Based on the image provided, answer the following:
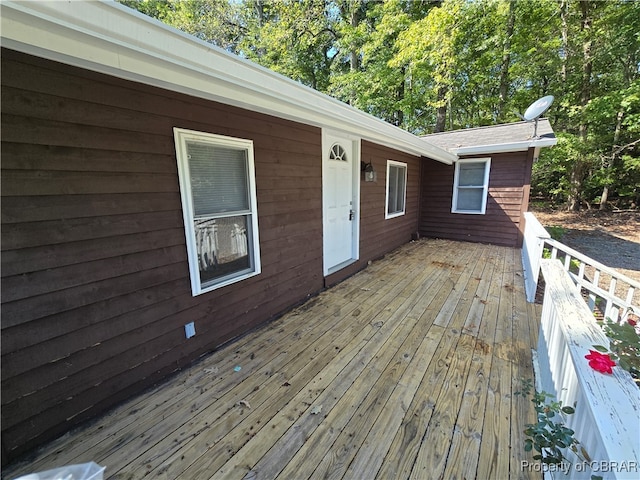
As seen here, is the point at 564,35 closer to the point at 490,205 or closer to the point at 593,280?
the point at 490,205

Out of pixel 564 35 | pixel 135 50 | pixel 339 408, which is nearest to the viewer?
pixel 135 50

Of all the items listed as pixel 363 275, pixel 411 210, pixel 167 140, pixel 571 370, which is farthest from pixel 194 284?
pixel 411 210

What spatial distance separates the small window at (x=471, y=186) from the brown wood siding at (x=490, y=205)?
0.34 feet

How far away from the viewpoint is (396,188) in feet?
19.4

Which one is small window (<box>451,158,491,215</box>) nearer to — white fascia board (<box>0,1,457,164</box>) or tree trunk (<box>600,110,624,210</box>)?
white fascia board (<box>0,1,457,164</box>)

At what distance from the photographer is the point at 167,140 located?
196 centimetres

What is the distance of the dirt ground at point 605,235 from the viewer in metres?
5.87

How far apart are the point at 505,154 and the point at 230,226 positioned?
6.22m

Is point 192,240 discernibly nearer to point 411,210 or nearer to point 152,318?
point 152,318

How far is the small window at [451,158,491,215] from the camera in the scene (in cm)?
636

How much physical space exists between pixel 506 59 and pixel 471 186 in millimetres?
6613

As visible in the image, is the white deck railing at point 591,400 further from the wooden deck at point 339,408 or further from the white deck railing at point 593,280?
the white deck railing at point 593,280

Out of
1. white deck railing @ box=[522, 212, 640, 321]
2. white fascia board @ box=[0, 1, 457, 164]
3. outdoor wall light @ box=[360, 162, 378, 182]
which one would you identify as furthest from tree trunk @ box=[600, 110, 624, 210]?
white fascia board @ box=[0, 1, 457, 164]

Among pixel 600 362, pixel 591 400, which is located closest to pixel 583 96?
pixel 600 362
